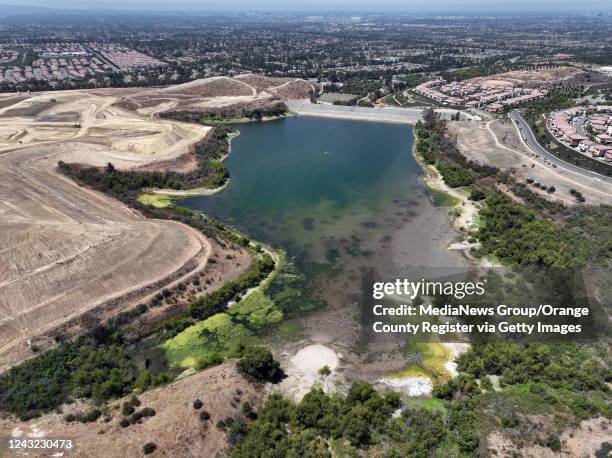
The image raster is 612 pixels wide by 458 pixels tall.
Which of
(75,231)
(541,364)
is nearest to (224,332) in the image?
(75,231)

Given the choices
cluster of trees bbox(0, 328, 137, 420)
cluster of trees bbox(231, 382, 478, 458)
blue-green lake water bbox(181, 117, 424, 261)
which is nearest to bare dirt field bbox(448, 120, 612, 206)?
blue-green lake water bbox(181, 117, 424, 261)

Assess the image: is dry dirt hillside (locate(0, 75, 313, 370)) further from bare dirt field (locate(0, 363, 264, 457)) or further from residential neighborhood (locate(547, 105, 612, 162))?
residential neighborhood (locate(547, 105, 612, 162))

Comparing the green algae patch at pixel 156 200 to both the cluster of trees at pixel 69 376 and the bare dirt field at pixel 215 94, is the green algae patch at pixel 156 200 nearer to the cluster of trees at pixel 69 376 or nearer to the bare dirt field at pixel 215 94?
the cluster of trees at pixel 69 376

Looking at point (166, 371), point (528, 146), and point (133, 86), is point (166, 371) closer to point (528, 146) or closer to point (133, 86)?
point (528, 146)

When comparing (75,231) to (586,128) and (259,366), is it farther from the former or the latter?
(586,128)

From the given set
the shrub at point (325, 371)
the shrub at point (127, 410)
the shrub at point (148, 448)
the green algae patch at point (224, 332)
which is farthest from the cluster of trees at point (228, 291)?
the shrub at point (148, 448)

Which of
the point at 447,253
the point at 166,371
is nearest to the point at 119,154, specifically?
the point at 166,371

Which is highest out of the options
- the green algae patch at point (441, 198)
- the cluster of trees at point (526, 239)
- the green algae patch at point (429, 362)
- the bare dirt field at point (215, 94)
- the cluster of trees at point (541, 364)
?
the bare dirt field at point (215, 94)

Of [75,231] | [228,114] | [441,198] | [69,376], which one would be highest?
[228,114]
